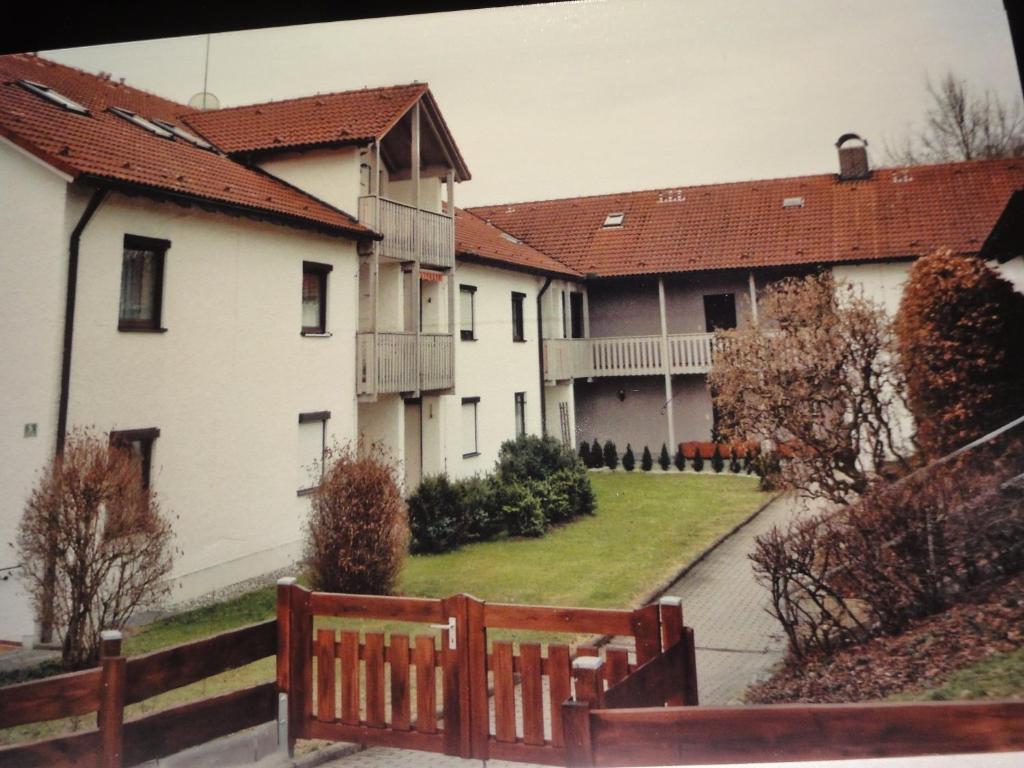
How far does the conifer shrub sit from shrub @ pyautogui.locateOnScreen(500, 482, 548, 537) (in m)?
0.88

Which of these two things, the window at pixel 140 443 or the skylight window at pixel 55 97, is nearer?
the window at pixel 140 443

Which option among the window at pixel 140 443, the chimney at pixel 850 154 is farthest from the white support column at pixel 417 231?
the chimney at pixel 850 154

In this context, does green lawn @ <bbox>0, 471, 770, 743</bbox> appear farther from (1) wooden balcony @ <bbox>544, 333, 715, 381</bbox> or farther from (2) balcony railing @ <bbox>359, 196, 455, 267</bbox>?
(2) balcony railing @ <bbox>359, 196, 455, 267</bbox>

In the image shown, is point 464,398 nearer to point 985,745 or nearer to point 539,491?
point 539,491

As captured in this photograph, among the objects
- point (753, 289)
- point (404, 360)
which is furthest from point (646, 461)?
point (404, 360)

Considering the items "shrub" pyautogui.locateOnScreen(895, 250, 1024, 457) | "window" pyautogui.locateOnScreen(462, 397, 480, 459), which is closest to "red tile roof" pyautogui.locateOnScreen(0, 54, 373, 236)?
"window" pyautogui.locateOnScreen(462, 397, 480, 459)

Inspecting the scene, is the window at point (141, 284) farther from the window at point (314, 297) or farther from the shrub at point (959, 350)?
the shrub at point (959, 350)

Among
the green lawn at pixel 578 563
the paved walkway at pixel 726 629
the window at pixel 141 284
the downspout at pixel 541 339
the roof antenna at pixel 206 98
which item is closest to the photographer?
the paved walkway at pixel 726 629

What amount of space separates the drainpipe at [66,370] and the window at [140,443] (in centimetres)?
19

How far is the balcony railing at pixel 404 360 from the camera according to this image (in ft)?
14.2

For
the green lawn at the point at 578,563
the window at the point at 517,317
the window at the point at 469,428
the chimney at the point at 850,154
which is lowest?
the green lawn at the point at 578,563

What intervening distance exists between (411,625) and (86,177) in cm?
238

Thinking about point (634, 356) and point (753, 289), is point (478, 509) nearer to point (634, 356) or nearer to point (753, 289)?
point (634, 356)

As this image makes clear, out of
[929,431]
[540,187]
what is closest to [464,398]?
[540,187]
